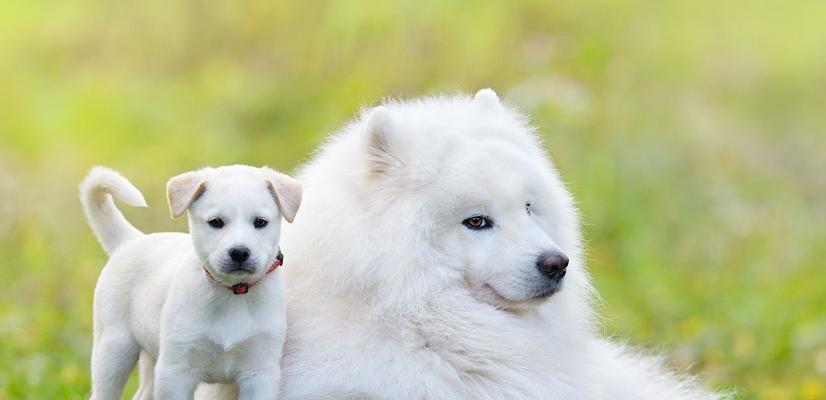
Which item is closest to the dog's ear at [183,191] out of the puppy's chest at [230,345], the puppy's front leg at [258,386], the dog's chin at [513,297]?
the puppy's chest at [230,345]

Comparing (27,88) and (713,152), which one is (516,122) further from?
(27,88)

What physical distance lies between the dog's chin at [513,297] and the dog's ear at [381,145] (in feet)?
2.00

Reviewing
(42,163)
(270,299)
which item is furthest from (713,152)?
(270,299)

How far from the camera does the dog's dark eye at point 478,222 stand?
460 cm

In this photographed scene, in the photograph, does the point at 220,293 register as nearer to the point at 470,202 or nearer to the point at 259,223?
the point at 259,223

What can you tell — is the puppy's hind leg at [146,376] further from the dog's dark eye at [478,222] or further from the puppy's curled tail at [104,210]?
the dog's dark eye at [478,222]

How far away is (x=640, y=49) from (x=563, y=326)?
8770 millimetres

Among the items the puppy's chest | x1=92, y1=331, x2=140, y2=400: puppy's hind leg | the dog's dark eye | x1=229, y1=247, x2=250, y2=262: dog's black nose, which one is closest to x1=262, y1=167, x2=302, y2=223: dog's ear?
x1=229, y1=247, x2=250, y2=262: dog's black nose

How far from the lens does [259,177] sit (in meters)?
4.14

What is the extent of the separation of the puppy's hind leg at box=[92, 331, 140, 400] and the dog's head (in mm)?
1128

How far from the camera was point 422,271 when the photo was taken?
4.59 m

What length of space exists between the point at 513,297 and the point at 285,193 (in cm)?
107

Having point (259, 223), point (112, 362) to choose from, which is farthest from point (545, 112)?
point (259, 223)

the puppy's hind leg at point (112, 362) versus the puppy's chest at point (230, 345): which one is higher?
the puppy's chest at point (230, 345)
